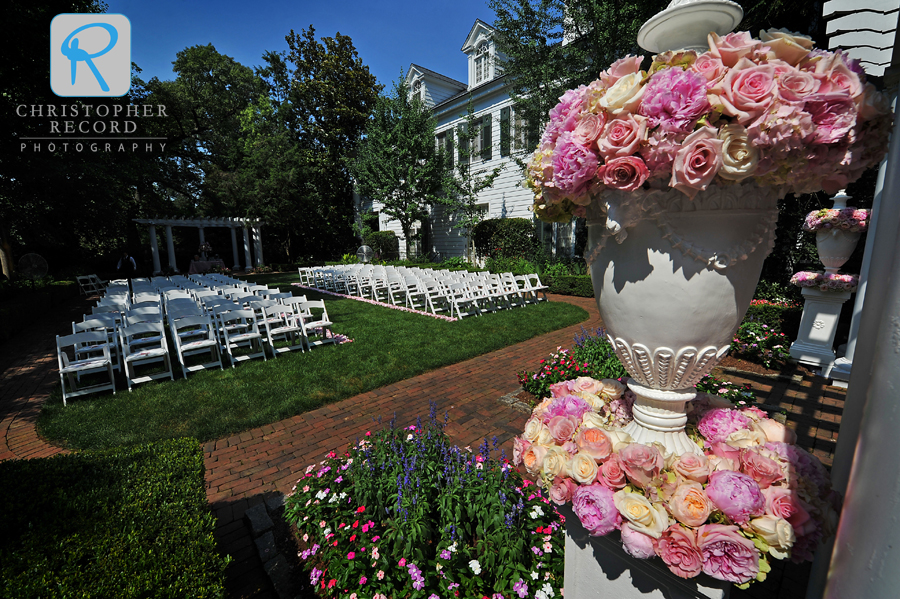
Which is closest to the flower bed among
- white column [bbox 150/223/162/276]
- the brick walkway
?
the brick walkway

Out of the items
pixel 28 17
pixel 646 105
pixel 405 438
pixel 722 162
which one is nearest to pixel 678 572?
pixel 722 162

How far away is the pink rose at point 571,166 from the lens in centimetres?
128

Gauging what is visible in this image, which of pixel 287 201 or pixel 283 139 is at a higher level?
pixel 283 139

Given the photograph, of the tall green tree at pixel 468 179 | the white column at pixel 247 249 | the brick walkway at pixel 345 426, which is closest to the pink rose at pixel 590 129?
the brick walkway at pixel 345 426

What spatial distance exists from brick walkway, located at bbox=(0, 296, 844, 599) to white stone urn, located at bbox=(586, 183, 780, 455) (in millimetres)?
1847

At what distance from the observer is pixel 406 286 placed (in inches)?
446

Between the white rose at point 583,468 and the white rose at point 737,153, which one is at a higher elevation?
the white rose at point 737,153

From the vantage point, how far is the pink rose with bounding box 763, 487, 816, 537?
1.14 m

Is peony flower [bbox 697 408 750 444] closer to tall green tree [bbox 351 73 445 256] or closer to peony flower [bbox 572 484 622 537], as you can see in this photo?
peony flower [bbox 572 484 622 537]

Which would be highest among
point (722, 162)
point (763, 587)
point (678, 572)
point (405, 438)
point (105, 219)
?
point (105, 219)

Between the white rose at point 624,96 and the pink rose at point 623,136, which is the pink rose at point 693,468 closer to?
the pink rose at point 623,136

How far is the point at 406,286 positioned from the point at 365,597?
9.50 metres

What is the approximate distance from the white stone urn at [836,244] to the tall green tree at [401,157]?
16372mm

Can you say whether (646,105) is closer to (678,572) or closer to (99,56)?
(678,572)
